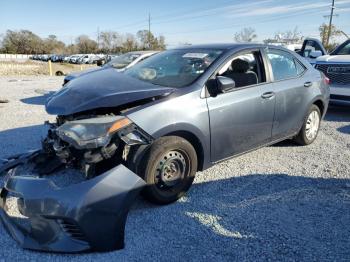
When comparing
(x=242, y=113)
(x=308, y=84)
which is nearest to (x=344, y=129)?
(x=308, y=84)

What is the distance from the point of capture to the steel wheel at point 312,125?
18.5 feet

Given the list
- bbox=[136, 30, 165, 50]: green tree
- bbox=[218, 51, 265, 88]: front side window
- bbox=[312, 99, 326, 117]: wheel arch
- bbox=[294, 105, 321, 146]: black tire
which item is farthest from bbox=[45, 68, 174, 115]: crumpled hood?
bbox=[136, 30, 165, 50]: green tree

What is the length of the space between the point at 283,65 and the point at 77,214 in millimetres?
3714

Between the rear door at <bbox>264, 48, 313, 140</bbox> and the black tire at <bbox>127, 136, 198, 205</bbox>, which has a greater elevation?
the rear door at <bbox>264, 48, 313, 140</bbox>

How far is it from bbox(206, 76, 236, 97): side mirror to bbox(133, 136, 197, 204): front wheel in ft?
2.28

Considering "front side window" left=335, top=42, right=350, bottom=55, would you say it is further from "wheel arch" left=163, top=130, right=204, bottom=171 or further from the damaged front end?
the damaged front end

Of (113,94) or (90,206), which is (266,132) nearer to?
(113,94)

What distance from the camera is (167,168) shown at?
356 cm

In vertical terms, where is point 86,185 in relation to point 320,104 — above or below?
below

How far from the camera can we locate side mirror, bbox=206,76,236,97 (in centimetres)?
380

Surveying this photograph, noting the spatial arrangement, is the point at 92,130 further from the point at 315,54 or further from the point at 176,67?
the point at 315,54

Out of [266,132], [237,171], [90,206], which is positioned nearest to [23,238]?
[90,206]

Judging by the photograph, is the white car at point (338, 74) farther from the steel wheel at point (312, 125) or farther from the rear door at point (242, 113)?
the rear door at point (242, 113)

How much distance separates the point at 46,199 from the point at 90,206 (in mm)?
367
